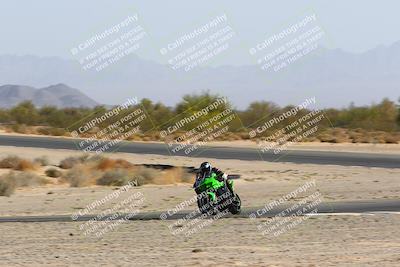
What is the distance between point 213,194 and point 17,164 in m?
20.7

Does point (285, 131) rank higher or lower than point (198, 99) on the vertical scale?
lower

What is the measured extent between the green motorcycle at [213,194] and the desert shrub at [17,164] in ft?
62.8

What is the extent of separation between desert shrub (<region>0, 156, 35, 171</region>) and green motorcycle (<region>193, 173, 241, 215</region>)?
19154 mm

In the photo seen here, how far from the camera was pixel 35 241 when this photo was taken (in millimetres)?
16859

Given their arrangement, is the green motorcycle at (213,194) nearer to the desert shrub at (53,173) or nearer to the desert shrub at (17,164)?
the desert shrub at (53,173)

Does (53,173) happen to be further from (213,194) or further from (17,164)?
(213,194)

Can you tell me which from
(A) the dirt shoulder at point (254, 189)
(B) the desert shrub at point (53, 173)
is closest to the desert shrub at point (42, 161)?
(B) the desert shrub at point (53, 173)

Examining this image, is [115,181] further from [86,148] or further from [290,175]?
[86,148]

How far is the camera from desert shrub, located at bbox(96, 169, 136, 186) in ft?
108

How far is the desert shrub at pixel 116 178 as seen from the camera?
33.0m

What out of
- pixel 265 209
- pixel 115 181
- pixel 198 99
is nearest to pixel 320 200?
pixel 265 209

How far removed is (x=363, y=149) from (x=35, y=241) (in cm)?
3649

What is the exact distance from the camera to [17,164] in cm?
3847

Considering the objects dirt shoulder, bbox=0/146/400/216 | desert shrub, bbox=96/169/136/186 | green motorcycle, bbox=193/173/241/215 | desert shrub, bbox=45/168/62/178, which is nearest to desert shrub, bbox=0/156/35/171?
desert shrub, bbox=45/168/62/178
